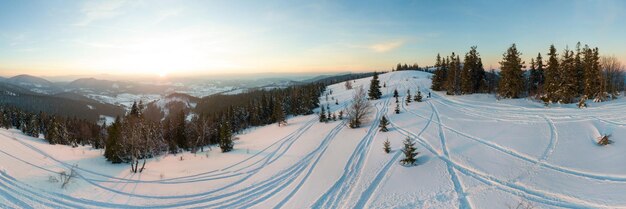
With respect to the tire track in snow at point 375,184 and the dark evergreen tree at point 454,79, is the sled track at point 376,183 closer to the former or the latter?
the tire track in snow at point 375,184

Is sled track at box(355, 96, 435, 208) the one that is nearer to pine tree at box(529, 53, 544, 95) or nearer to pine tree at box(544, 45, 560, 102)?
pine tree at box(544, 45, 560, 102)

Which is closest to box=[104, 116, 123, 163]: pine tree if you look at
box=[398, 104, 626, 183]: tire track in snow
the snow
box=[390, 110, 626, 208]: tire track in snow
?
the snow

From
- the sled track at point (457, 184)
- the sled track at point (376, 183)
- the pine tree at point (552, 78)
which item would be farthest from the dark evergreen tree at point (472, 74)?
the sled track at point (376, 183)

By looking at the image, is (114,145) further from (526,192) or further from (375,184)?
(526,192)

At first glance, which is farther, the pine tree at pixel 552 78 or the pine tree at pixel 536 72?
the pine tree at pixel 536 72

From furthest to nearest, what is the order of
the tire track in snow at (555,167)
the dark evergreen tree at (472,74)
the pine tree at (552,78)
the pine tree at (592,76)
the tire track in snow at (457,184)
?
1. the dark evergreen tree at (472,74)
2. the pine tree at (552,78)
3. the pine tree at (592,76)
4. the tire track in snow at (555,167)
5. the tire track in snow at (457,184)

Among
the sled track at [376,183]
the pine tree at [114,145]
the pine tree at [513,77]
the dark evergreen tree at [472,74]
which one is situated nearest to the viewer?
the sled track at [376,183]
